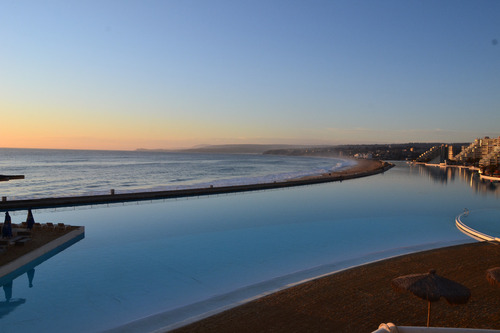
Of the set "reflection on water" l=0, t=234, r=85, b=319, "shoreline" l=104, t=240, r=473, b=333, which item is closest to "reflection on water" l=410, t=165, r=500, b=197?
"shoreline" l=104, t=240, r=473, b=333

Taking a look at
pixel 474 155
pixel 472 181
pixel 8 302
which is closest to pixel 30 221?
pixel 8 302

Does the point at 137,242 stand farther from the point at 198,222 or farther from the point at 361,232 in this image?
the point at 361,232

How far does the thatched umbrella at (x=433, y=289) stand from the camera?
6.27 meters

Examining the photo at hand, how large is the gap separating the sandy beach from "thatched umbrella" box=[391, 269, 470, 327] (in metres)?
1.05

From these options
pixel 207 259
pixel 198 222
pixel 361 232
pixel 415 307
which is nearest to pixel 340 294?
pixel 415 307

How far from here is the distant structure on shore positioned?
7893 centimetres

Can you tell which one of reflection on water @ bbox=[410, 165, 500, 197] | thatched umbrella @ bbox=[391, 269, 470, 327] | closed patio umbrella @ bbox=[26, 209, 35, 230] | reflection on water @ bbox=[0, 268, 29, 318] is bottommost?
reflection on water @ bbox=[410, 165, 500, 197]

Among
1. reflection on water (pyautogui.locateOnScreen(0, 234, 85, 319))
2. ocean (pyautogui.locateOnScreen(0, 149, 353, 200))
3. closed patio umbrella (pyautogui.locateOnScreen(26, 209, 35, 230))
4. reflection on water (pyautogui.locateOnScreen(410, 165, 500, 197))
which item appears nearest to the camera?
reflection on water (pyautogui.locateOnScreen(0, 234, 85, 319))

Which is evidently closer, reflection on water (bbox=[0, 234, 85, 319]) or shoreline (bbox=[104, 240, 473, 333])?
shoreline (bbox=[104, 240, 473, 333])

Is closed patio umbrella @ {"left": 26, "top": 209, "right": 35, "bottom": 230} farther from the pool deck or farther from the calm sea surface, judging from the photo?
the calm sea surface

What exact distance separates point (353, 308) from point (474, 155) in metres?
127

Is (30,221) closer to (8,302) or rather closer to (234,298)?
(8,302)

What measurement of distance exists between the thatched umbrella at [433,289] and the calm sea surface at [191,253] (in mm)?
4079

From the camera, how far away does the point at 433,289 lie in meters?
6.41
